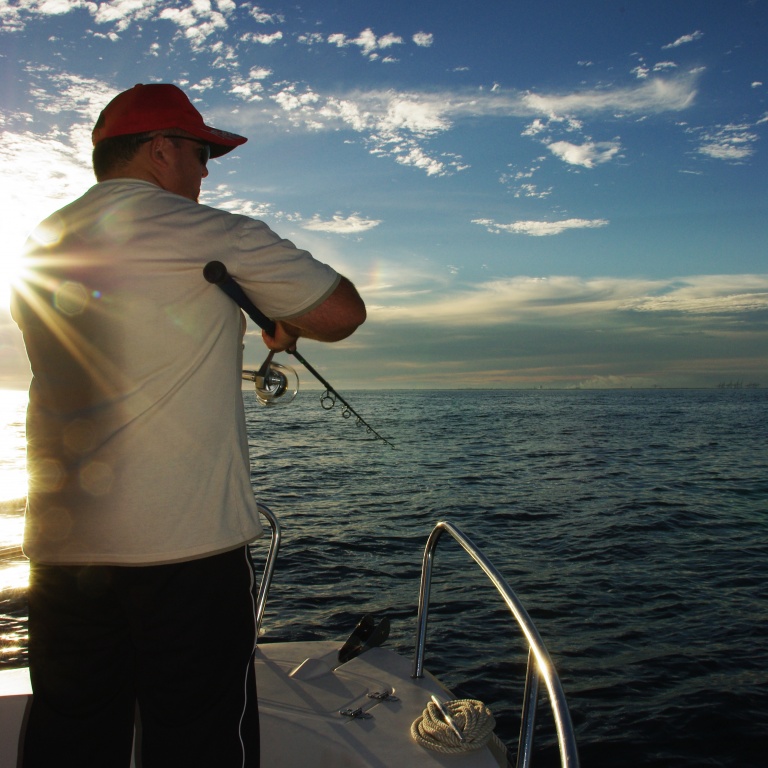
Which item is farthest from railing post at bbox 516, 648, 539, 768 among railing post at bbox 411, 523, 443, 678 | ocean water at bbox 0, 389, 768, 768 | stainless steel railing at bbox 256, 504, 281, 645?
ocean water at bbox 0, 389, 768, 768

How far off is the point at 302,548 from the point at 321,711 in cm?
778

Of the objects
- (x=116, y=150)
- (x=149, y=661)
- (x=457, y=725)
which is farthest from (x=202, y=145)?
(x=457, y=725)

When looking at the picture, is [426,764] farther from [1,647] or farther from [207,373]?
[1,647]

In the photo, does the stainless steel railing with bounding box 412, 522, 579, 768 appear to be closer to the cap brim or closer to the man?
the man

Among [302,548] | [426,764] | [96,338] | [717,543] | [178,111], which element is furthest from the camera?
[717,543]

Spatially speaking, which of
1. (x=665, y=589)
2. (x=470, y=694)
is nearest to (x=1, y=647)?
(x=470, y=694)

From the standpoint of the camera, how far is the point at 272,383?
2268 mm

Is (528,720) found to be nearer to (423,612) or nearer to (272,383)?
(423,612)

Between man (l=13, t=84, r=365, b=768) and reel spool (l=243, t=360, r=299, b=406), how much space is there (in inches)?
28.2

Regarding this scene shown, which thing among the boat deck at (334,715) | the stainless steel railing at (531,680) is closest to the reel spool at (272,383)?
the stainless steel railing at (531,680)

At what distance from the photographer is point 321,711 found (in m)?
2.54

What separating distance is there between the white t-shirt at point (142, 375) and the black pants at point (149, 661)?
0.25ft

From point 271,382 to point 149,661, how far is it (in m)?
1.08

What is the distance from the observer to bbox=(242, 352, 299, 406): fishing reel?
221 cm
